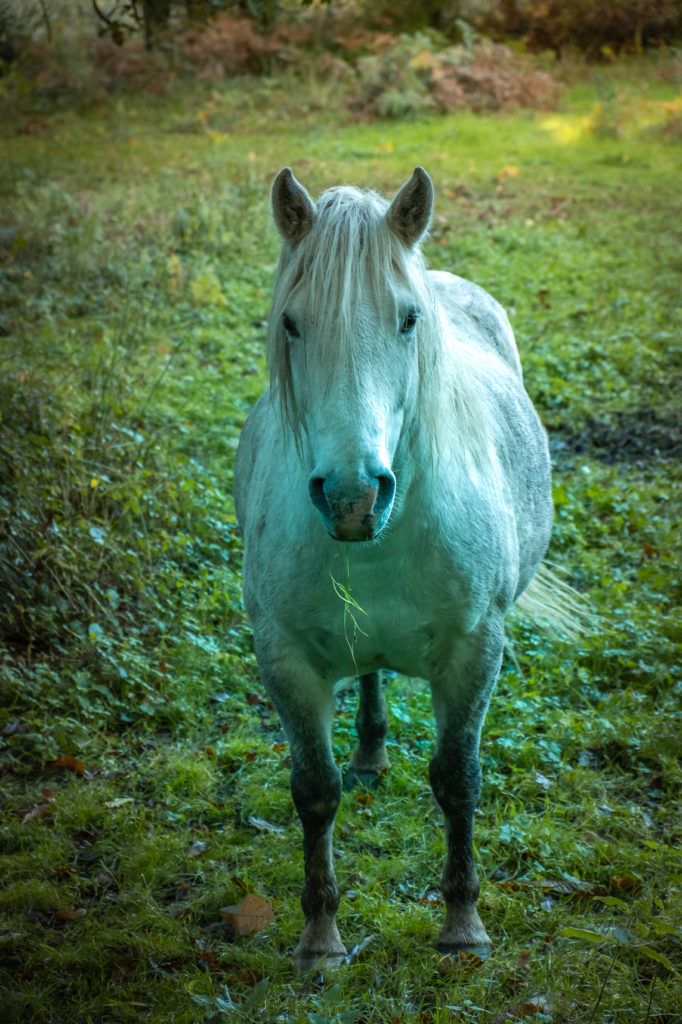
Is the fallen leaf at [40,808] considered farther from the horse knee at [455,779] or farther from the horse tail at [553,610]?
the horse tail at [553,610]

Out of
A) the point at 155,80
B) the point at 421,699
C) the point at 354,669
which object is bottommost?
the point at 421,699

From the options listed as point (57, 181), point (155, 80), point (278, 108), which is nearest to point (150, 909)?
point (57, 181)

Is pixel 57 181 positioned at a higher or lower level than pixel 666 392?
higher

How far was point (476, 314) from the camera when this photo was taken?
13.3ft

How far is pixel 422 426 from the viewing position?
2443 mm

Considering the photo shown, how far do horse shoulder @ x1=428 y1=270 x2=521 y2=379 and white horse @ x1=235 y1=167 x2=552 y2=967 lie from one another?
82 centimetres

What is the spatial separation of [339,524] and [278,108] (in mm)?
17380

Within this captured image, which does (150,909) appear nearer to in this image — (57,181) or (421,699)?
(421,699)

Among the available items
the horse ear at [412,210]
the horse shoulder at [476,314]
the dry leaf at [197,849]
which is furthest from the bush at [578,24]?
the dry leaf at [197,849]

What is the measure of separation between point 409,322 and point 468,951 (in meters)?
1.96

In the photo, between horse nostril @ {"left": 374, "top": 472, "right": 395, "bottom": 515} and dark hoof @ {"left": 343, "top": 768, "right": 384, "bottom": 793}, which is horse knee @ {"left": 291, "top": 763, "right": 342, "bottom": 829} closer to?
dark hoof @ {"left": 343, "top": 768, "right": 384, "bottom": 793}

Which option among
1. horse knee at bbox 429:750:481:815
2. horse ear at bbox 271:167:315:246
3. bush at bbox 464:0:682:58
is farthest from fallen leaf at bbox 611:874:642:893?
bush at bbox 464:0:682:58

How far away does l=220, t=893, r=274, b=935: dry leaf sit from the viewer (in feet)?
9.51

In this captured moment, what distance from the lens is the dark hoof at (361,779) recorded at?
3.58 m
